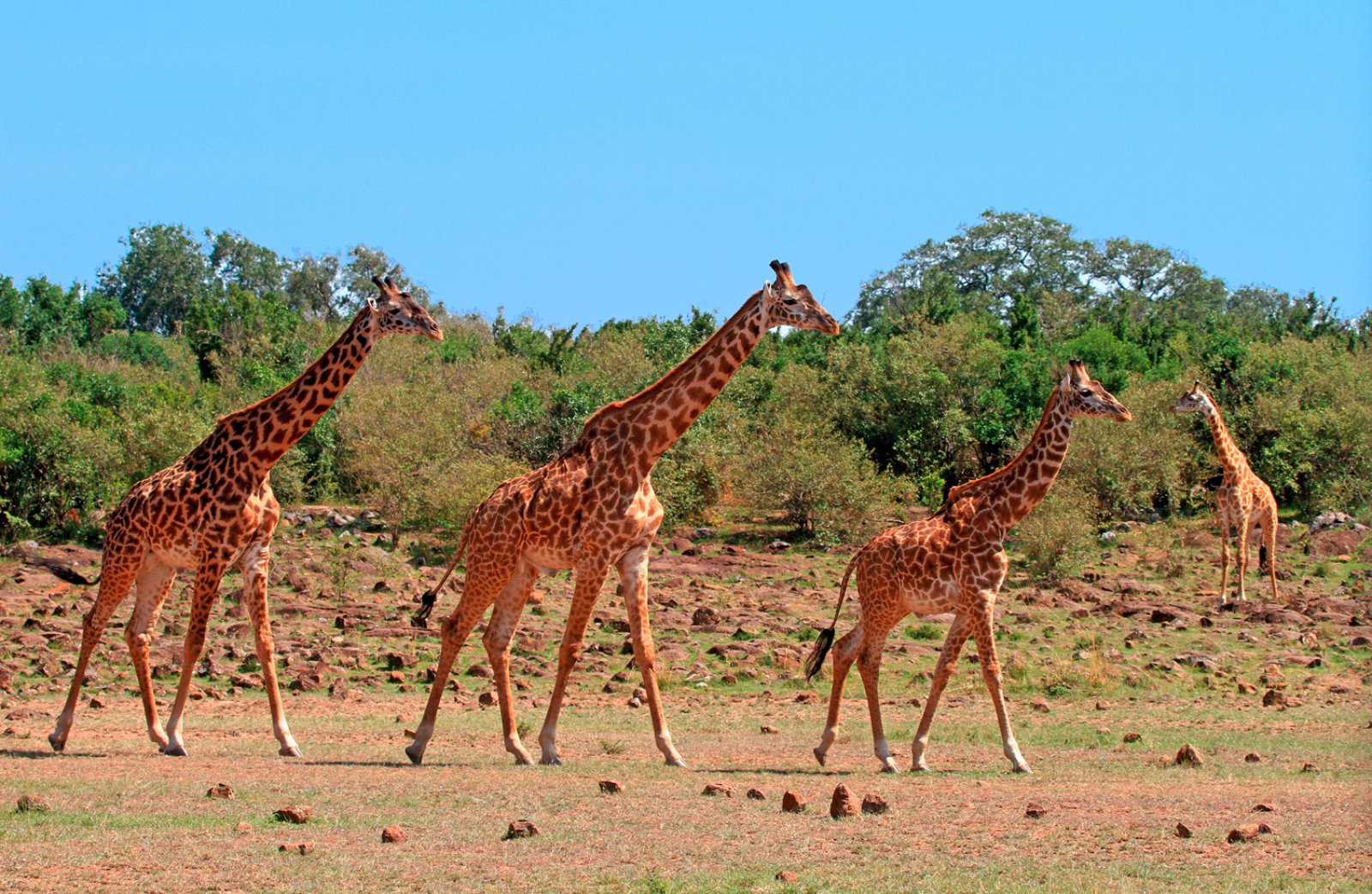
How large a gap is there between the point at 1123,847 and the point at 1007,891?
1235 mm

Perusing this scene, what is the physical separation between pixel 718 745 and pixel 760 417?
59.5 feet

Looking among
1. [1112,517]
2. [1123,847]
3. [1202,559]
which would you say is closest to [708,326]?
[1112,517]

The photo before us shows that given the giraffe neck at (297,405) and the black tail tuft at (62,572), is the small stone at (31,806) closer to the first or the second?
the giraffe neck at (297,405)

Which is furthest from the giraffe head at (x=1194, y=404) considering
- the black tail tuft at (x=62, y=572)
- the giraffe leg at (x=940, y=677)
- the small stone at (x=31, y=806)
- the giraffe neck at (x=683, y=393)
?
the small stone at (x=31, y=806)

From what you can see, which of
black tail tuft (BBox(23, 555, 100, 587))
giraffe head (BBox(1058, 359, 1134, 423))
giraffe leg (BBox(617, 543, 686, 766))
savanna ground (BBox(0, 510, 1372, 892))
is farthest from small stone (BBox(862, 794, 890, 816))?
black tail tuft (BBox(23, 555, 100, 587))

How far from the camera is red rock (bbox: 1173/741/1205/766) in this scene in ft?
36.7

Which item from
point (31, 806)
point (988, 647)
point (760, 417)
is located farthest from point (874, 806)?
point (760, 417)

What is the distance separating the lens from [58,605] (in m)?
18.2

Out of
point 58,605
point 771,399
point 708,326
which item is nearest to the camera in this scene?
point 58,605

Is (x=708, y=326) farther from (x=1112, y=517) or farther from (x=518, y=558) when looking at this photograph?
(x=518, y=558)

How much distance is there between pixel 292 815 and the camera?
28.1 feet

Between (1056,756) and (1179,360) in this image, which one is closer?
(1056,756)

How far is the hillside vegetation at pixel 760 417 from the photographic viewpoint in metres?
24.3

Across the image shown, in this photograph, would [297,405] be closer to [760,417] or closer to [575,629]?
[575,629]
